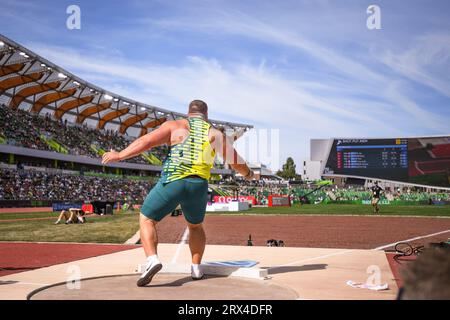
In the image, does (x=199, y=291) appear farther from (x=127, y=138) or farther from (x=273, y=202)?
(x=127, y=138)

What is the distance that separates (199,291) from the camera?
4.03m

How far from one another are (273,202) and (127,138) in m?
31.0

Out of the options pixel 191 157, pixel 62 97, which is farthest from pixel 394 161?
pixel 191 157

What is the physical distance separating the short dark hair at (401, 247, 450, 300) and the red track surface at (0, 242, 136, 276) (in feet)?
19.0

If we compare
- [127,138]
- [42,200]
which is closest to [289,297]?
[42,200]

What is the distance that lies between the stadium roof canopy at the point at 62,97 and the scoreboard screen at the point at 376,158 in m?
24.2

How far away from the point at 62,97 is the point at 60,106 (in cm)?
495

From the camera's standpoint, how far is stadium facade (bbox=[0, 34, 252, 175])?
130 ft

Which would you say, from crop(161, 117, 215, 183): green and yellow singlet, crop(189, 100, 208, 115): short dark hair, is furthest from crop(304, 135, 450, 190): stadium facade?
crop(161, 117, 215, 183): green and yellow singlet

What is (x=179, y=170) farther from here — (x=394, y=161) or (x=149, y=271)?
(x=394, y=161)

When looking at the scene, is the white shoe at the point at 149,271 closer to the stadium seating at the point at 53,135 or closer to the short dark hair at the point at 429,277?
the short dark hair at the point at 429,277

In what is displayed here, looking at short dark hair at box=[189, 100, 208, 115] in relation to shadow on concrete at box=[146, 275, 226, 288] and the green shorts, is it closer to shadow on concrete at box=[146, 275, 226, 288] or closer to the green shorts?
the green shorts

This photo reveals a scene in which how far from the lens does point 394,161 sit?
57.9m

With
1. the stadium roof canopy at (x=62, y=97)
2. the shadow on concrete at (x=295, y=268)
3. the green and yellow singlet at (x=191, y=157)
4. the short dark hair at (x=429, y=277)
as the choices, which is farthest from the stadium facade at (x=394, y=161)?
the short dark hair at (x=429, y=277)
